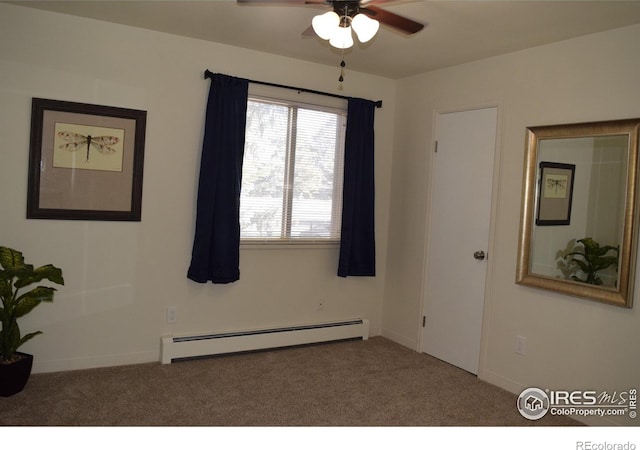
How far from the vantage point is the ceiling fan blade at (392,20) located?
92.4 inches

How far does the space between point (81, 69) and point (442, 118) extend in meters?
2.86

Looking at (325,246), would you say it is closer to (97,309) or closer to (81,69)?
(97,309)

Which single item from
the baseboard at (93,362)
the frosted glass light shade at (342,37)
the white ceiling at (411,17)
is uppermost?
the white ceiling at (411,17)

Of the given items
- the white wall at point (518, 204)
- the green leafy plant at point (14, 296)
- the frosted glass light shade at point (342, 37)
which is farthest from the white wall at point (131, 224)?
the frosted glass light shade at point (342, 37)

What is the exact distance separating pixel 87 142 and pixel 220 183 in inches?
38.3

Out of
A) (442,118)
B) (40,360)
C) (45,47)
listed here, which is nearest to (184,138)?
(45,47)

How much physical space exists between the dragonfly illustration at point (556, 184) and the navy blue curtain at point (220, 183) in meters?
2.29

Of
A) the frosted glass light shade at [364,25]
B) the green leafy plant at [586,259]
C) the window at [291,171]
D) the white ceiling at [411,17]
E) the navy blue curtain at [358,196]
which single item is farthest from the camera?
the navy blue curtain at [358,196]

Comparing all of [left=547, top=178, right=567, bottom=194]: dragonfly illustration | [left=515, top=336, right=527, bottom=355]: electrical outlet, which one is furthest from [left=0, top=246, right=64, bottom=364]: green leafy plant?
[left=547, top=178, right=567, bottom=194]: dragonfly illustration

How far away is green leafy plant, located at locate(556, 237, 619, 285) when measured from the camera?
3109 mm

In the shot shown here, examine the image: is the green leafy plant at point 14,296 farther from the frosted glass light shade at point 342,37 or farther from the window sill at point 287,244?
the frosted glass light shade at point 342,37

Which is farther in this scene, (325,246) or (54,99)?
(325,246)

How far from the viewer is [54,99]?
338 centimetres

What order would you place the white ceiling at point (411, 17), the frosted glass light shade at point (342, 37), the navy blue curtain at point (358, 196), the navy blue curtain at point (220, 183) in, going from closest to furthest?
the frosted glass light shade at point (342, 37) → the white ceiling at point (411, 17) → the navy blue curtain at point (220, 183) → the navy blue curtain at point (358, 196)
